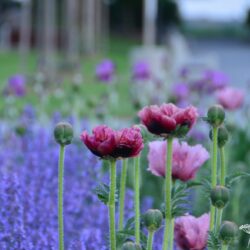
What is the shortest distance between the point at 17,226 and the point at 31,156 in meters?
1.35

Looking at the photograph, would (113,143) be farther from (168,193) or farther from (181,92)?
(181,92)

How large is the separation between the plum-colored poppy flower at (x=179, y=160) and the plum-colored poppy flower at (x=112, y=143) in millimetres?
386

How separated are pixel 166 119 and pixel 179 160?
0.33 meters

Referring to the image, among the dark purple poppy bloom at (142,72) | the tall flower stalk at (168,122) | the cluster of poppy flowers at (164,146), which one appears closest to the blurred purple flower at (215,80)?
the dark purple poppy bloom at (142,72)

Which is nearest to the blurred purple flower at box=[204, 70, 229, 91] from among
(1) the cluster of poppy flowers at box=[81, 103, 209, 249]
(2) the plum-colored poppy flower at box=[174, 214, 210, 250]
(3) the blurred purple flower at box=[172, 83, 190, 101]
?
(3) the blurred purple flower at box=[172, 83, 190, 101]

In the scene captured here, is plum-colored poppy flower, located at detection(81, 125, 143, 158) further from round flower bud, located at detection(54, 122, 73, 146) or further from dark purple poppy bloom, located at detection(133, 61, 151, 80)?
dark purple poppy bloom, located at detection(133, 61, 151, 80)

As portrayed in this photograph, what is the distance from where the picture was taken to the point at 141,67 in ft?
20.5

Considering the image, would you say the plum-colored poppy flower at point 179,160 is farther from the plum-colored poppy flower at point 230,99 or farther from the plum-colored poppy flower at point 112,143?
the plum-colored poppy flower at point 230,99

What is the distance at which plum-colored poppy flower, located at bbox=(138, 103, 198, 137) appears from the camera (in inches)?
75.6

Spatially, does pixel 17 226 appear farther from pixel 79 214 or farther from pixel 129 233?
pixel 79 214

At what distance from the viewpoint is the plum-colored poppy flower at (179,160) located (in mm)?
2209

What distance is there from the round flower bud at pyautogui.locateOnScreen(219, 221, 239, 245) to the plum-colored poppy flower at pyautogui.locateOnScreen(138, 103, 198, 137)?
→ 0.26 m

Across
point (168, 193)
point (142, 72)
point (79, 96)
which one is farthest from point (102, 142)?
point (142, 72)

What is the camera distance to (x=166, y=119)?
1913 millimetres
